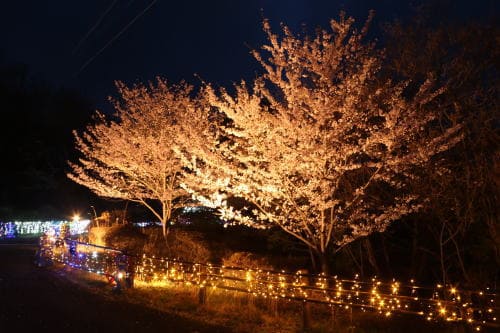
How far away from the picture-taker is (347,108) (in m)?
11.6

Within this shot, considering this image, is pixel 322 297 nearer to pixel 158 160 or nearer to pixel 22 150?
pixel 158 160

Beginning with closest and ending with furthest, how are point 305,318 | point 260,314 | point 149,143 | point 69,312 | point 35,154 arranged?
point 305,318 < point 69,312 < point 260,314 < point 149,143 < point 35,154

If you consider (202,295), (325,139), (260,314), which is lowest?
(260,314)

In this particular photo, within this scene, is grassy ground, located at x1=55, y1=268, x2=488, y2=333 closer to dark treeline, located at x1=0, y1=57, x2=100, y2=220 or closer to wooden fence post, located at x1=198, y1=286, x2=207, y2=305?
wooden fence post, located at x1=198, y1=286, x2=207, y2=305

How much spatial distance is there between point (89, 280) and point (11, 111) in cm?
2889

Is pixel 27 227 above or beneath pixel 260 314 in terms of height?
above

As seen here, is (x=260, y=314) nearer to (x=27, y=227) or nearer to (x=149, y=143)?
→ (x=149, y=143)

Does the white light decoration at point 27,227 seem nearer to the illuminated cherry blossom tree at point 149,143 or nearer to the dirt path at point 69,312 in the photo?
the illuminated cherry blossom tree at point 149,143

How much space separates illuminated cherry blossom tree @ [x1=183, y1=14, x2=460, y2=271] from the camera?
1159 centimetres

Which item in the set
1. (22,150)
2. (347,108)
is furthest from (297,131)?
(22,150)

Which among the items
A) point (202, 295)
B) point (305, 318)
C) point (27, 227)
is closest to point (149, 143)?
point (202, 295)

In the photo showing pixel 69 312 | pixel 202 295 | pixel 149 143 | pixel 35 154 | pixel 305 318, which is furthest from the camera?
pixel 35 154

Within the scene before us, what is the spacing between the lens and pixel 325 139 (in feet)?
38.2

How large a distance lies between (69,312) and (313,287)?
531 centimetres
